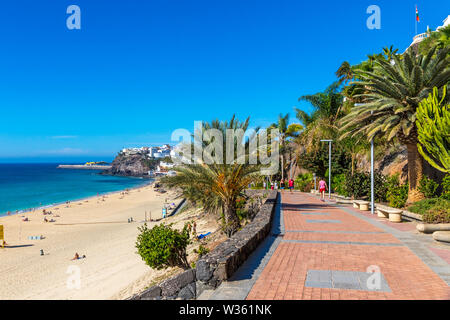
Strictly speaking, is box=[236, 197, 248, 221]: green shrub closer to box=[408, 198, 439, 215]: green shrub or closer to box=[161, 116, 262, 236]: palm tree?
box=[161, 116, 262, 236]: palm tree

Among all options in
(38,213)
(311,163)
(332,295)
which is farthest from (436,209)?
(38,213)

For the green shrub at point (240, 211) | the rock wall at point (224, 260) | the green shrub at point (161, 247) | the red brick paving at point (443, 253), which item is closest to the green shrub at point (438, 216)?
the red brick paving at point (443, 253)

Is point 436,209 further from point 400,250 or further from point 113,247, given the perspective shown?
point 113,247

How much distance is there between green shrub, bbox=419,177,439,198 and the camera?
15.3m

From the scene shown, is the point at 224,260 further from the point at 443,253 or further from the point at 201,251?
the point at 443,253

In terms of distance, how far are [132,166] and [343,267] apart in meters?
159

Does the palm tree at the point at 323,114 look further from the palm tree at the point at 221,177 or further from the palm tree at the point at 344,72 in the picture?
the palm tree at the point at 221,177

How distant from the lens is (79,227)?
34000 millimetres

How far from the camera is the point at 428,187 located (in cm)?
1533

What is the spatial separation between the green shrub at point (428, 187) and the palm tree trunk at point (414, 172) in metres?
0.25

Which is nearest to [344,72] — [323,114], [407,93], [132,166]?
[323,114]

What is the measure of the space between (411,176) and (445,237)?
7913mm

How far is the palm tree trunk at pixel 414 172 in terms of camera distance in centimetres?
1587

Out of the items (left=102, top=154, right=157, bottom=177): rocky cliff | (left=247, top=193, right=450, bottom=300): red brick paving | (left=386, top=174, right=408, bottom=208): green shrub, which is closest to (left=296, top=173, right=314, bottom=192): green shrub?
(left=386, top=174, right=408, bottom=208): green shrub
